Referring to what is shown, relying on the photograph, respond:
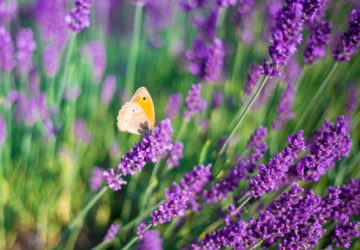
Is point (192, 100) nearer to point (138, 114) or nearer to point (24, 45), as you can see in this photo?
point (138, 114)

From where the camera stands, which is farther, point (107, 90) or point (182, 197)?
point (107, 90)

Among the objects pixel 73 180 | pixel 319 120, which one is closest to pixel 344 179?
pixel 319 120

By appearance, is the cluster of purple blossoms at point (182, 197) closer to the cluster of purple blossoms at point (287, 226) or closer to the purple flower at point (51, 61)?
the cluster of purple blossoms at point (287, 226)

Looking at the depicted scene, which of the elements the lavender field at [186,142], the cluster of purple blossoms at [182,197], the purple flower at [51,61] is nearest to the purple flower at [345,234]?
the lavender field at [186,142]

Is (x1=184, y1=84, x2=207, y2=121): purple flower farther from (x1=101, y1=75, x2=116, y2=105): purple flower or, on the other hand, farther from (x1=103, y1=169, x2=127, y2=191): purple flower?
(x1=101, y1=75, x2=116, y2=105): purple flower

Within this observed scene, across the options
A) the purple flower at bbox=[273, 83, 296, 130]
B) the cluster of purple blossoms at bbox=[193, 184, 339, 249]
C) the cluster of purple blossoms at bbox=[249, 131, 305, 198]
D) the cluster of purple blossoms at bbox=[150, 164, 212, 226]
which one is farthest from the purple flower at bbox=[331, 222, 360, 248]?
the purple flower at bbox=[273, 83, 296, 130]

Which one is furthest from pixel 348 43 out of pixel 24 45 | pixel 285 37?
pixel 24 45
